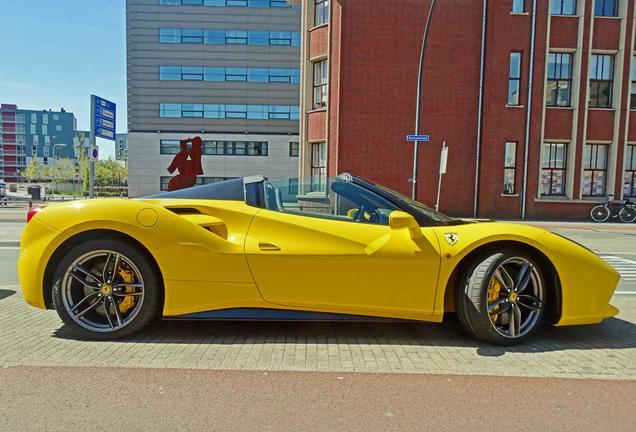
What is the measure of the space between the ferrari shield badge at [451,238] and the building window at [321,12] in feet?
64.3

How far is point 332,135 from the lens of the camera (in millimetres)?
20047

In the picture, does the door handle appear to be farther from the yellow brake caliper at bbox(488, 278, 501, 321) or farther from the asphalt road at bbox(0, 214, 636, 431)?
the yellow brake caliper at bbox(488, 278, 501, 321)

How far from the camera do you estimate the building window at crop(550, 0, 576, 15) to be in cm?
1936

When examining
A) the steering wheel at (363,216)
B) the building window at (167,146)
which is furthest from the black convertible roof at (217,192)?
the building window at (167,146)

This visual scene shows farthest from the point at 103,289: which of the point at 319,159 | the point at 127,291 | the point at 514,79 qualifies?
the point at 514,79

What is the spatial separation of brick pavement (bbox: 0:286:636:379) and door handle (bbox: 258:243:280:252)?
2.61ft

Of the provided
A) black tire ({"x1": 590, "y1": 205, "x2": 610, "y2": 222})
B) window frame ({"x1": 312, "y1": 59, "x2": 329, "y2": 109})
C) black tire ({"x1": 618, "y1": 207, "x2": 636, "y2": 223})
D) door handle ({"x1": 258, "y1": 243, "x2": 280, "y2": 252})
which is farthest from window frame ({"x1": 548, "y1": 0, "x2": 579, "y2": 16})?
door handle ({"x1": 258, "y1": 243, "x2": 280, "y2": 252})

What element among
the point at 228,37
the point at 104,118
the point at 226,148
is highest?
the point at 228,37

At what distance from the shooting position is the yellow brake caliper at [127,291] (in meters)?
3.29

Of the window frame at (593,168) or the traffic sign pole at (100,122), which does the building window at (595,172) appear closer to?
the window frame at (593,168)

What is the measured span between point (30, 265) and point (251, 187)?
1879 mm

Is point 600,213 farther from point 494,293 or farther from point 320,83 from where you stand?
point 494,293

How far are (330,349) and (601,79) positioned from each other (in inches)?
892

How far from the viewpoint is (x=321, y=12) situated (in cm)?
2083
